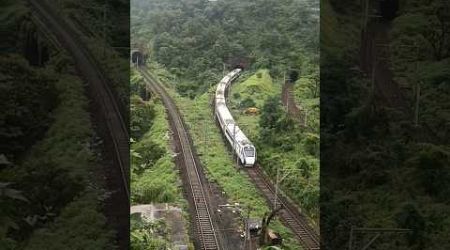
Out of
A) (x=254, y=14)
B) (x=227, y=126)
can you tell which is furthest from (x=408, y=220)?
(x=254, y=14)

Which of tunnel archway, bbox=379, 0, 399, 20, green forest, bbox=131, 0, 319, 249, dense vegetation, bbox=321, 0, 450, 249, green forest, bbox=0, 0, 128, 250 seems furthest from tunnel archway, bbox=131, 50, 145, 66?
tunnel archway, bbox=379, 0, 399, 20

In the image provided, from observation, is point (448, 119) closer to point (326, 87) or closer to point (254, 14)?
point (326, 87)

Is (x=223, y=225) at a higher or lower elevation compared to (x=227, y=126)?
lower

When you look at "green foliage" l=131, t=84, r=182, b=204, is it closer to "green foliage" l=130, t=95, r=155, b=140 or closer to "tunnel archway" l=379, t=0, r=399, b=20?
Result: "green foliage" l=130, t=95, r=155, b=140

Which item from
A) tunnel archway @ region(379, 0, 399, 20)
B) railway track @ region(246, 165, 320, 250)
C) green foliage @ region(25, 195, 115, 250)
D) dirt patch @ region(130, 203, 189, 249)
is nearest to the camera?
green foliage @ region(25, 195, 115, 250)

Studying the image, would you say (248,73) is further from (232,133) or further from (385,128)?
(385,128)

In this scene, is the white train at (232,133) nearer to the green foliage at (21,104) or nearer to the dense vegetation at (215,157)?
the dense vegetation at (215,157)
